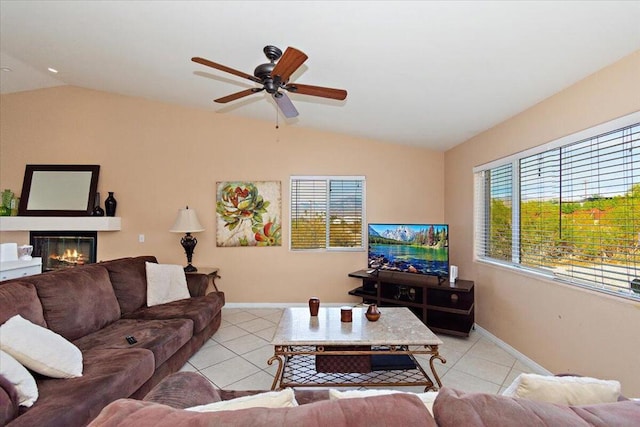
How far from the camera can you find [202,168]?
449 centimetres

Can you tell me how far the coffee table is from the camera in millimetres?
2139

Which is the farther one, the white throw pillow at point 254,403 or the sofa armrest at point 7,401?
the sofa armrest at point 7,401

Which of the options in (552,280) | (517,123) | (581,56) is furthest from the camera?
(517,123)

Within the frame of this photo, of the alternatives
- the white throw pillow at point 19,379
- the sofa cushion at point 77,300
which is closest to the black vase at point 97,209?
the sofa cushion at point 77,300

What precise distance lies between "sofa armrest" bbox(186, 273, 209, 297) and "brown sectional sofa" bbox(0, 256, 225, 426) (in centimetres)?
5

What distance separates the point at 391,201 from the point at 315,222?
1235mm

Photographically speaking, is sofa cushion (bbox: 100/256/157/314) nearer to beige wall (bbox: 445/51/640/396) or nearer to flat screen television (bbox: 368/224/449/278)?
flat screen television (bbox: 368/224/449/278)

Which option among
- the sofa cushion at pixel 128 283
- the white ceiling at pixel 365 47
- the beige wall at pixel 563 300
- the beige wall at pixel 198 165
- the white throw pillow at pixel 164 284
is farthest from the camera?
the beige wall at pixel 198 165

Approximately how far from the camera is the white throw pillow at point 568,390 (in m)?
0.99

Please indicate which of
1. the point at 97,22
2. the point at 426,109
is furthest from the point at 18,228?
the point at 426,109

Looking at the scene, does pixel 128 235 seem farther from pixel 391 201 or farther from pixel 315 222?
pixel 391 201

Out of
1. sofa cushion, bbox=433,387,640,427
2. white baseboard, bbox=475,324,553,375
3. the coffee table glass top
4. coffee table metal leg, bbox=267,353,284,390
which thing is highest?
sofa cushion, bbox=433,387,640,427

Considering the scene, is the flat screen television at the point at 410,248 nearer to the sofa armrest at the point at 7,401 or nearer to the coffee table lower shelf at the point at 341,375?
the coffee table lower shelf at the point at 341,375

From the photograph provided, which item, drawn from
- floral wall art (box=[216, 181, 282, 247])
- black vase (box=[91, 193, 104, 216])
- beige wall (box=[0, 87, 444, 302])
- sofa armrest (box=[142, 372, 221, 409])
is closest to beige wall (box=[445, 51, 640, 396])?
beige wall (box=[0, 87, 444, 302])
